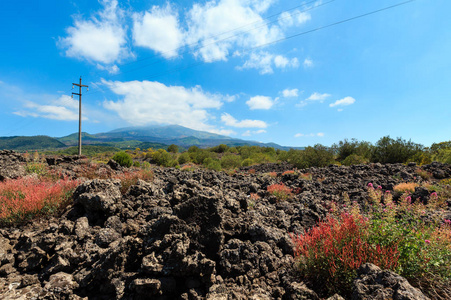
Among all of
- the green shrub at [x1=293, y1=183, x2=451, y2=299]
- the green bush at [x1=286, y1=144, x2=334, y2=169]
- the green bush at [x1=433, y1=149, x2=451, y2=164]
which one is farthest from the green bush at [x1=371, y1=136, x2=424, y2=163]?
the green shrub at [x1=293, y1=183, x2=451, y2=299]

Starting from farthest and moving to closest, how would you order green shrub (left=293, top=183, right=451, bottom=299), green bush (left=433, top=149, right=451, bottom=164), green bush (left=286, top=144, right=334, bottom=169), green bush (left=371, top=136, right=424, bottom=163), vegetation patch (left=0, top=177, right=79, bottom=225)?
green bush (left=286, top=144, right=334, bottom=169) < green bush (left=371, top=136, right=424, bottom=163) < green bush (left=433, top=149, right=451, bottom=164) < vegetation patch (left=0, top=177, right=79, bottom=225) < green shrub (left=293, top=183, right=451, bottom=299)

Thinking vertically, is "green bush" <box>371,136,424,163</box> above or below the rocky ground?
above

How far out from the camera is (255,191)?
792 cm

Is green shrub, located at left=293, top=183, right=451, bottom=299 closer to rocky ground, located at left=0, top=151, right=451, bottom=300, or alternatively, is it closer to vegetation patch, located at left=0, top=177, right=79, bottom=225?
rocky ground, located at left=0, top=151, right=451, bottom=300

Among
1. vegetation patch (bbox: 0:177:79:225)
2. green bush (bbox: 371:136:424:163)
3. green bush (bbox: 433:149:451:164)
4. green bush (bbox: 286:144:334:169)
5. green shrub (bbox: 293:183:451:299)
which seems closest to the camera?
green shrub (bbox: 293:183:451:299)

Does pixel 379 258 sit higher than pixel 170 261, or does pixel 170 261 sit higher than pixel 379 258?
pixel 379 258

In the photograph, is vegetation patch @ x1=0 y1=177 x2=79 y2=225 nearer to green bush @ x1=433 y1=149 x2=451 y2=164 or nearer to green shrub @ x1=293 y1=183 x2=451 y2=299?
green shrub @ x1=293 y1=183 x2=451 y2=299

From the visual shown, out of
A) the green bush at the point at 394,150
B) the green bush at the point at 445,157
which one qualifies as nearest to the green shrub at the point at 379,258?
the green bush at the point at 445,157

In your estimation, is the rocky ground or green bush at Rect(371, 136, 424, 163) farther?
green bush at Rect(371, 136, 424, 163)

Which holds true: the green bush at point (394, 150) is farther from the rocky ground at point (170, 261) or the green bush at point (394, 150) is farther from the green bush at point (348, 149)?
the rocky ground at point (170, 261)

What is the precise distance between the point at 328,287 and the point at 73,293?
3.26 metres

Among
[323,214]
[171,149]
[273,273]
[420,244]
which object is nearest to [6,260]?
[273,273]

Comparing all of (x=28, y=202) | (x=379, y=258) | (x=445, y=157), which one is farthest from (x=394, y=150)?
(x=28, y=202)

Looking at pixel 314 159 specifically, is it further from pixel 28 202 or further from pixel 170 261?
pixel 28 202
